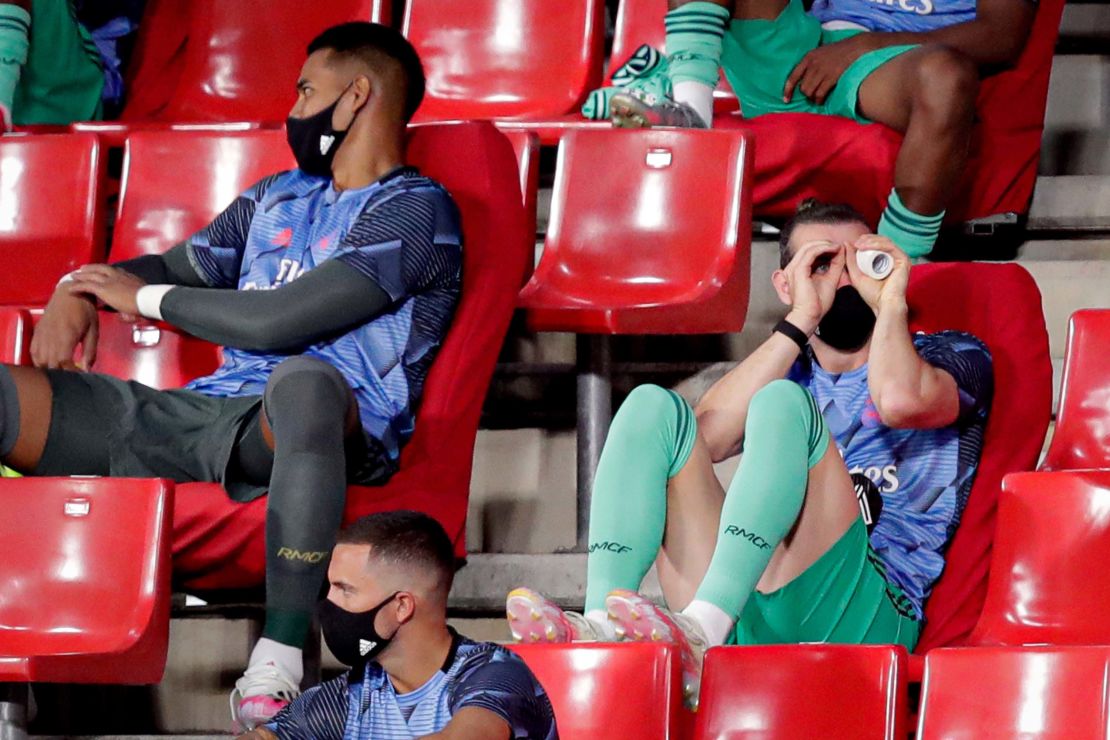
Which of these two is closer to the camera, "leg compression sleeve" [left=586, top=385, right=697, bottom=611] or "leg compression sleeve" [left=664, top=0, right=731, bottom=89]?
"leg compression sleeve" [left=586, top=385, right=697, bottom=611]

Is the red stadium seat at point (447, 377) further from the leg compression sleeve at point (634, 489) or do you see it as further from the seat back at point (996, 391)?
the seat back at point (996, 391)

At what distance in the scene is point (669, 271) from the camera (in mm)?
2859

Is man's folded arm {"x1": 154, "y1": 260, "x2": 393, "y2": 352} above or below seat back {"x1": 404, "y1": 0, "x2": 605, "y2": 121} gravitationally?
below

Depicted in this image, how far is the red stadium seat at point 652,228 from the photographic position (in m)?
2.78

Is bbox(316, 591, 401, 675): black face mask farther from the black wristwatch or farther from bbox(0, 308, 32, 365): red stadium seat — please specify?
bbox(0, 308, 32, 365): red stadium seat

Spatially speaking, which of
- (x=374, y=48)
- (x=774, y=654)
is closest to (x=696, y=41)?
(x=374, y=48)

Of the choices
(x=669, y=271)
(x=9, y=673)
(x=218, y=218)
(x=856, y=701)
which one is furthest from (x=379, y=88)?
(x=856, y=701)

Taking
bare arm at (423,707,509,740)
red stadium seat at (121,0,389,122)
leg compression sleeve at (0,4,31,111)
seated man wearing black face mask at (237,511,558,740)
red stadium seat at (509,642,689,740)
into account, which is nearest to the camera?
bare arm at (423,707,509,740)

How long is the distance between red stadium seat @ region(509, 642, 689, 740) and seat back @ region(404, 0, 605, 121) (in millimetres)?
1659

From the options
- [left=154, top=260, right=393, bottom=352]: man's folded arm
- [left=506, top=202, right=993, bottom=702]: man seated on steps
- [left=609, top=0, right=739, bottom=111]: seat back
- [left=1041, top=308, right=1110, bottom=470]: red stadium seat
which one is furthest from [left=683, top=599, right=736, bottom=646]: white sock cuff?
[left=609, top=0, right=739, bottom=111]: seat back

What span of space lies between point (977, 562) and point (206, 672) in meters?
1.16

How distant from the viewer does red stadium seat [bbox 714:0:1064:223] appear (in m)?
2.97

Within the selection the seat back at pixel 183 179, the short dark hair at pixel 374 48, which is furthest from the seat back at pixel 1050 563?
the seat back at pixel 183 179

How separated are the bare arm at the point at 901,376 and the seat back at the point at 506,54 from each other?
126 centimetres
